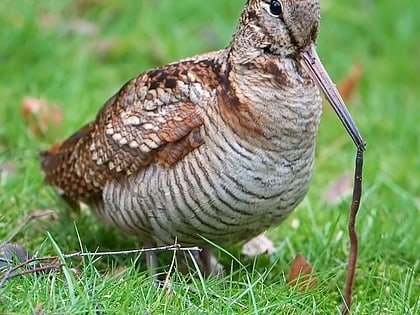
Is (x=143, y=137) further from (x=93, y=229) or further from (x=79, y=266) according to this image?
(x=93, y=229)

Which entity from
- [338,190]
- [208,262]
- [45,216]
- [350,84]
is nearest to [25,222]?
[45,216]

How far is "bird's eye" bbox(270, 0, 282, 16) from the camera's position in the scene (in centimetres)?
401

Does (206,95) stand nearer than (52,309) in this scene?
No

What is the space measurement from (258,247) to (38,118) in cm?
181

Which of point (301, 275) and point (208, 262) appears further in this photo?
point (208, 262)

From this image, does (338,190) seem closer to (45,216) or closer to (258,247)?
(258,247)

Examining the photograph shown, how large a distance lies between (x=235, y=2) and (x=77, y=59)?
1.57m

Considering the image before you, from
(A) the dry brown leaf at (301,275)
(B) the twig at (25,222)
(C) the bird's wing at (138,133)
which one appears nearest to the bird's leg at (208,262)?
(A) the dry brown leaf at (301,275)

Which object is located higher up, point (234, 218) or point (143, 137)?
point (143, 137)

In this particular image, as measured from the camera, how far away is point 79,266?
4.27 m

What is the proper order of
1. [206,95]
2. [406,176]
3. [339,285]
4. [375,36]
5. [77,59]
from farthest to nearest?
[375,36] < [77,59] < [406,176] < [339,285] < [206,95]

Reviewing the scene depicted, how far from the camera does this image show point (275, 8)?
13.2 ft

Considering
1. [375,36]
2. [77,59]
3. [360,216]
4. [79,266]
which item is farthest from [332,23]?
[79,266]

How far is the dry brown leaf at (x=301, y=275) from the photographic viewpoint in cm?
426
